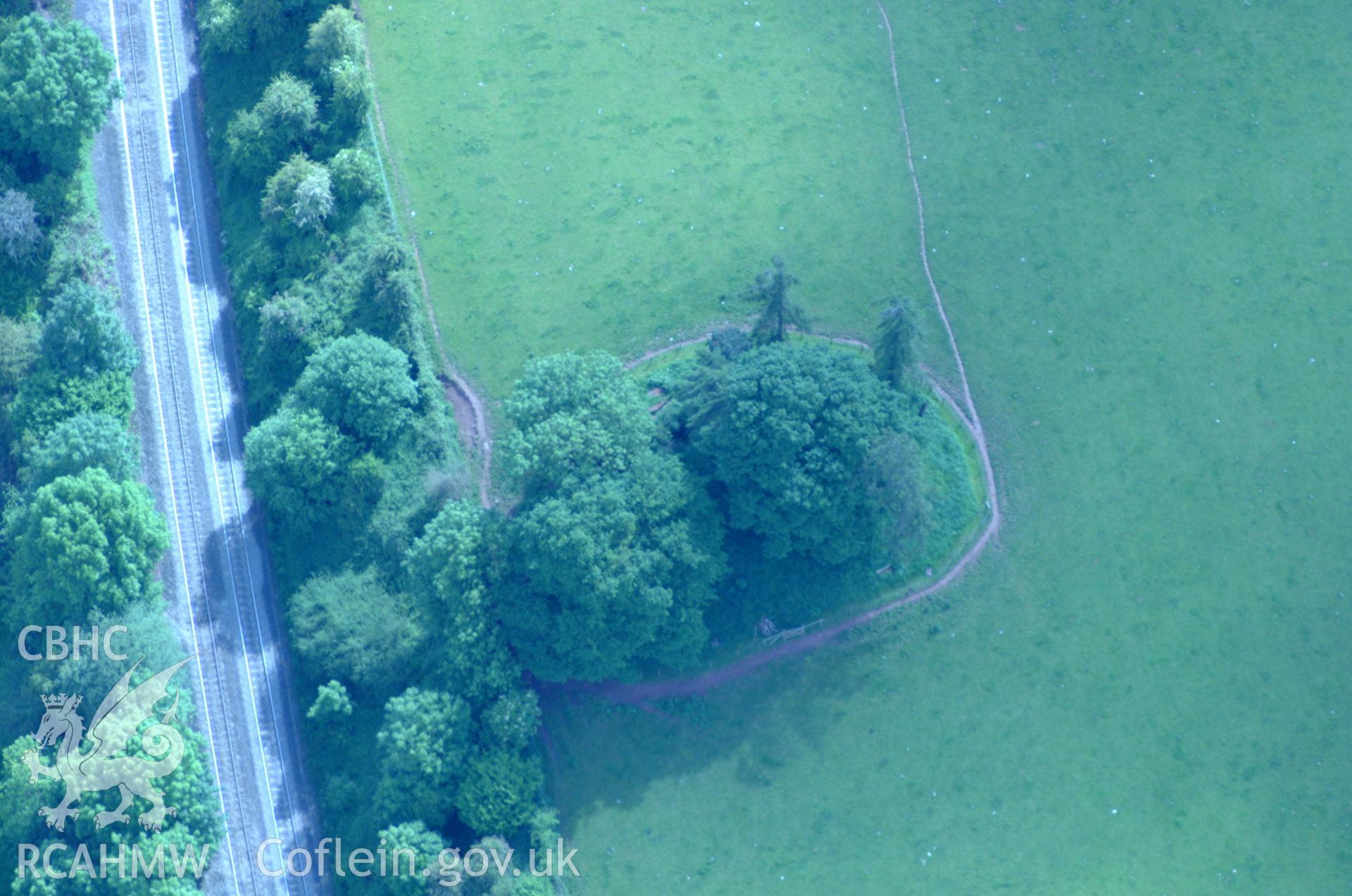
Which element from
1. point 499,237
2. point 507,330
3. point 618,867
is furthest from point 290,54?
point 618,867

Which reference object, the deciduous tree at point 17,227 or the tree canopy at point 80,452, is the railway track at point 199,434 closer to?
the tree canopy at point 80,452

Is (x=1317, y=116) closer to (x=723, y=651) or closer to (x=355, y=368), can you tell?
(x=723, y=651)

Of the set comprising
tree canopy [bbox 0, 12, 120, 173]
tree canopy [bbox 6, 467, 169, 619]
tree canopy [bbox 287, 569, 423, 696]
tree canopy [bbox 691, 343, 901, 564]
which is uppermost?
tree canopy [bbox 0, 12, 120, 173]

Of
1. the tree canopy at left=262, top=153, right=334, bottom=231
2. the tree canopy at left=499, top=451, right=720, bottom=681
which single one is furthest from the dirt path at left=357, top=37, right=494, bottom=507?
the tree canopy at left=499, top=451, right=720, bottom=681

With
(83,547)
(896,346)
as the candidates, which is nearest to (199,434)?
(83,547)

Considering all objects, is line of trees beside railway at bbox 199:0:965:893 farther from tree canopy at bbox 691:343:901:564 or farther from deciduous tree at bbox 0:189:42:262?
deciduous tree at bbox 0:189:42:262

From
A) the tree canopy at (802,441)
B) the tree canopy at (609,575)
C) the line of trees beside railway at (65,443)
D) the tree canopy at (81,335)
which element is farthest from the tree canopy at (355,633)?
the tree canopy at (802,441)
